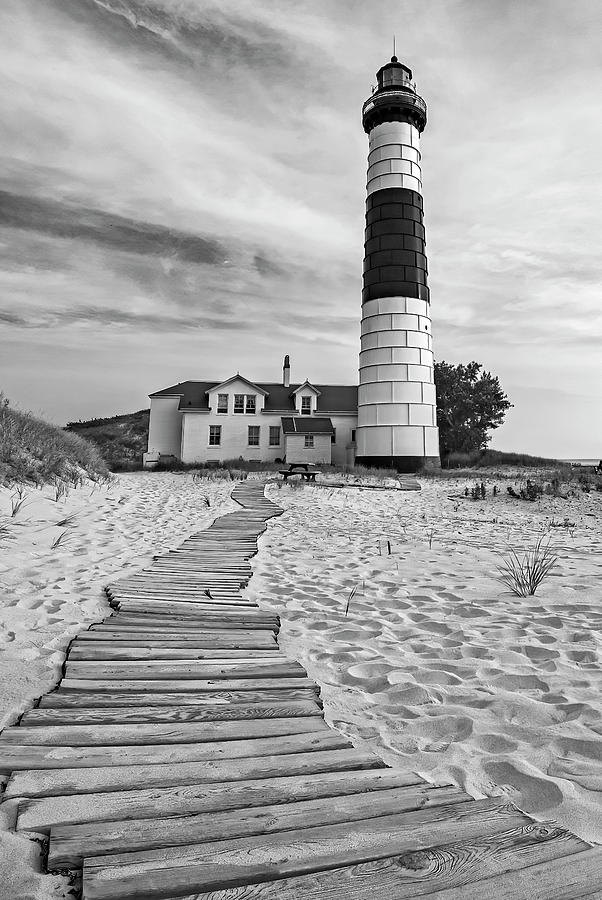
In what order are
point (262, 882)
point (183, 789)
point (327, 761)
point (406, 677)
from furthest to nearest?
point (406, 677), point (327, 761), point (183, 789), point (262, 882)

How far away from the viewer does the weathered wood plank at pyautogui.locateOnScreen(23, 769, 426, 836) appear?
191 centimetres

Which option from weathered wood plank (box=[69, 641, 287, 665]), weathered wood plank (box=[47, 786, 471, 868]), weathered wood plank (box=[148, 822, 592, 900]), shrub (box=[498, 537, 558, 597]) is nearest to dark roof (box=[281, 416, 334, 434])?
shrub (box=[498, 537, 558, 597])

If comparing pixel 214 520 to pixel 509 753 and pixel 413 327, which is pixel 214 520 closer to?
pixel 509 753

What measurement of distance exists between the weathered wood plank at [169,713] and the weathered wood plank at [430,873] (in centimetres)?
124

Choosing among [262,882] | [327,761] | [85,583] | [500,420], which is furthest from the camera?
[500,420]

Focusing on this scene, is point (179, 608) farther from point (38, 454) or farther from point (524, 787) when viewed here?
point (38, 454)

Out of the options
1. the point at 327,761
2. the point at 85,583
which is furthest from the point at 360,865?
the point at 85,583

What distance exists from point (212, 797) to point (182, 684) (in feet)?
4.06

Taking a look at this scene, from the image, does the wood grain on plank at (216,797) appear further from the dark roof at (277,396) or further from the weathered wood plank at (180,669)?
the dark roof at (277,396)

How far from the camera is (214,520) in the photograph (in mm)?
11359

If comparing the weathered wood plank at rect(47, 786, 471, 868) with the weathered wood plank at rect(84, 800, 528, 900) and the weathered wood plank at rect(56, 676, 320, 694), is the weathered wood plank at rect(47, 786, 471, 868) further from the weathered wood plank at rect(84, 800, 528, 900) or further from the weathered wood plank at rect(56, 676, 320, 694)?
the weathered wood plank at rect(56, 676, 320, 694)

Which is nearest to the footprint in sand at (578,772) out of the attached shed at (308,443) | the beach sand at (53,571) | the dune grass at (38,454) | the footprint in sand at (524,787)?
the footprint in sand at (524,787)

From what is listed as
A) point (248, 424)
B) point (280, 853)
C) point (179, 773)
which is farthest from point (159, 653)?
point (248, 424)

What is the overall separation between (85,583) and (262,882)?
469cm
